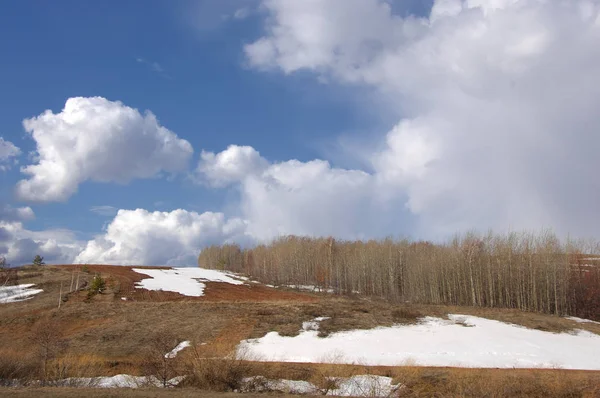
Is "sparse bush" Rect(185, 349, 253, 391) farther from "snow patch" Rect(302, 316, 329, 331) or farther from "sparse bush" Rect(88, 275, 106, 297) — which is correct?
"sparse bush" Rect(88, 275, 106, 297)

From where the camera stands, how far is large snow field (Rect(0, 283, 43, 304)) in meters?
37.1

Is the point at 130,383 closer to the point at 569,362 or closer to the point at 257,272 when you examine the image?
the point at 569,362

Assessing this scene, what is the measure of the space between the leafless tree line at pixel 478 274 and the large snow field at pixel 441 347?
15.8 meters

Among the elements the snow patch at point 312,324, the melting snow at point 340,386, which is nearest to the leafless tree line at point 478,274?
the snow patch at point 312,324

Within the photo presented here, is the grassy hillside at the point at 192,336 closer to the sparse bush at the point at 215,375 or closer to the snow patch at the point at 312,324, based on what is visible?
the sparse bush at the point at 215,375

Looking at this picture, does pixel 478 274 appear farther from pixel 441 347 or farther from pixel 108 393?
pixel 108 393

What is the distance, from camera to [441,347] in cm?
2311

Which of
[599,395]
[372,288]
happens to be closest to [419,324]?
[599,395]

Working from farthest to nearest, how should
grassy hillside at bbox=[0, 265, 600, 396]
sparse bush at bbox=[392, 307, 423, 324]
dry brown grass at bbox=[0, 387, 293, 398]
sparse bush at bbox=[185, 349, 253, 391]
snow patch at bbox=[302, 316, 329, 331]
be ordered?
sparse bush at bbox=[392, 307, 423, 324] → snow patch at bbox=[302, 316, 329, 331] → grassy hillside at bbox=[0, 265, 600, 396] → sparse bush at bbox=[185, 349, 253, 391] → dry brown grass at bbox=[0, 387, 293, 398]

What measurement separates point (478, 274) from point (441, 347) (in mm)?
27083

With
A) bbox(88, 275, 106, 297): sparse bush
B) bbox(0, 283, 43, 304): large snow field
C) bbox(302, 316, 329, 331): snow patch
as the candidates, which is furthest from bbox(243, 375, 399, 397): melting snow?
bbox(0, 283, 43, 304): large snow field

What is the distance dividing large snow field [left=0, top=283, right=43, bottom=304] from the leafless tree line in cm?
4093

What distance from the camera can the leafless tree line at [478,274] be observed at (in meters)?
42.9

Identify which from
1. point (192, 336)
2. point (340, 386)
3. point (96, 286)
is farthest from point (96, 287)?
point (340, 386)
